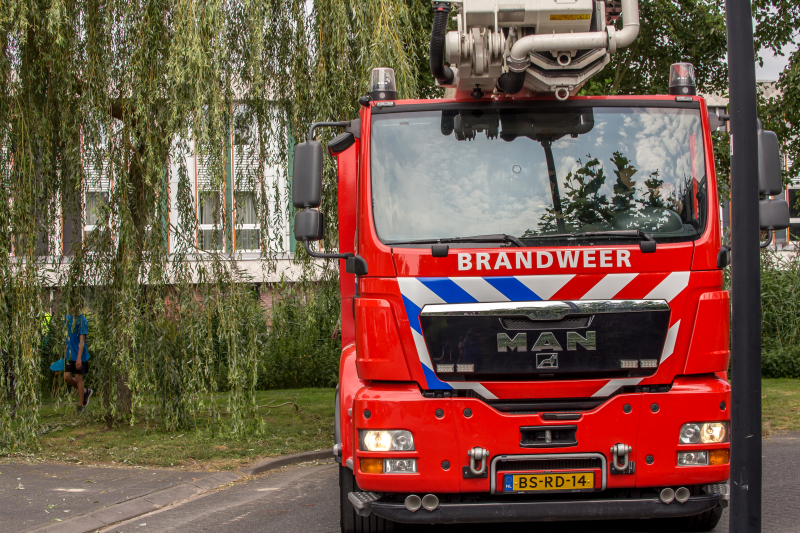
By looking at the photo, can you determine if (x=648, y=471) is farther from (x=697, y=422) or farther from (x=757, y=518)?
(x=757, y=518)

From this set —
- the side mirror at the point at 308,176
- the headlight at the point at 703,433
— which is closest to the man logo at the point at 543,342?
the headlight at the point at 703,433

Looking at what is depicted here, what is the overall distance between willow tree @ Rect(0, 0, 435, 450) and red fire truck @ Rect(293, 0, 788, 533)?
3.54 m

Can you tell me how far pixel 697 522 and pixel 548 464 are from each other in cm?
148

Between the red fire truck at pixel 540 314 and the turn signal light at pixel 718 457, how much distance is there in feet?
0.07

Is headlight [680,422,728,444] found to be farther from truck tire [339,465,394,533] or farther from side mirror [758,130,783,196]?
truck tire [339,465,394,533]

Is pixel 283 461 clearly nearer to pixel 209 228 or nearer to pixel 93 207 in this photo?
pixel 209 228

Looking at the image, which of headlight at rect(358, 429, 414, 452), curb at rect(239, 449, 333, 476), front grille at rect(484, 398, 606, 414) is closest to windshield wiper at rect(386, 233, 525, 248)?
front grille at rect(484, 398, 606, 414)

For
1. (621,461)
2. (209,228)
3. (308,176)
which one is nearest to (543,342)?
(621,461)

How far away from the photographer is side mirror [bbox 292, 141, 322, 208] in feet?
15.6

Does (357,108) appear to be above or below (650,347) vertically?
above

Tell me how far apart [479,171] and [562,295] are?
2.91 feet

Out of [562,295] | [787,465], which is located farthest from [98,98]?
[787,465]

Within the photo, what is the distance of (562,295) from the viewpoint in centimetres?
431

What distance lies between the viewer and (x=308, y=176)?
4.77 metres
